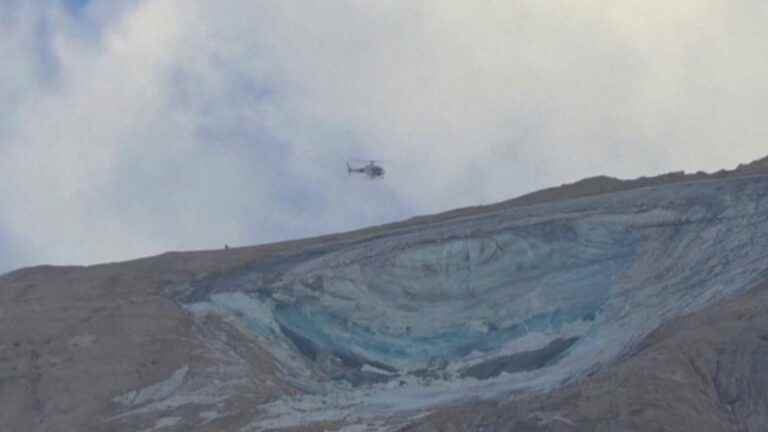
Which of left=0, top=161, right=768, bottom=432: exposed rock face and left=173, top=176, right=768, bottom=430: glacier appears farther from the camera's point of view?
left=173, top=176, right=768, bottom=430: glacier

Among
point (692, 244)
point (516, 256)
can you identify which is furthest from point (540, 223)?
point (692, 244)

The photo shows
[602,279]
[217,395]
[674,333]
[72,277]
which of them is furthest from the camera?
[72,277]

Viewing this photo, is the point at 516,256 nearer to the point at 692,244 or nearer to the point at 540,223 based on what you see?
the point at 540,223

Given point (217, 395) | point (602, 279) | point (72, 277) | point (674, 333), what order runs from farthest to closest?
point (72, 277) → point (602, 279) → point (217, 395) → point (674, 333)

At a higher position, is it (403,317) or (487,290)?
(487,290)

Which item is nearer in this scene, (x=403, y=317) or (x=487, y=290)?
(x=403, y=317)
